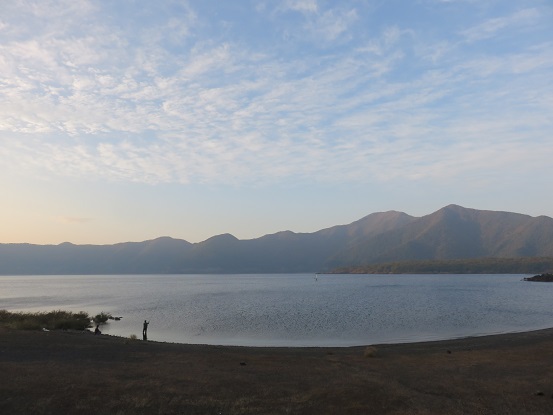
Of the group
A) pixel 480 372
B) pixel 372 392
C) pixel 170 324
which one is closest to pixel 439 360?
pixel 480 372

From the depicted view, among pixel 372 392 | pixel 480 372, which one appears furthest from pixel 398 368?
pixel 372 392

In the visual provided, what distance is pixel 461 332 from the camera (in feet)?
144

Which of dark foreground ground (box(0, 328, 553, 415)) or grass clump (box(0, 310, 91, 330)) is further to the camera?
grass clump (box(0, 310, 91, 330))

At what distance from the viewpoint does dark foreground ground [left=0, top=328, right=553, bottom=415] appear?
15648 mm

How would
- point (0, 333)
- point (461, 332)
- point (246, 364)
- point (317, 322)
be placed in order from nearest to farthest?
1. point (246, 364)
2. point (0, 333)
3. point (461, 332)
4. point (317, 322)

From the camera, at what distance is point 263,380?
19.8 metres

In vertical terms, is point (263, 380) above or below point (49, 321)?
below

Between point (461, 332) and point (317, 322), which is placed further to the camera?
point (317, 322)

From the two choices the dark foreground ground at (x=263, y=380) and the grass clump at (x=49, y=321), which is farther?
the grass clump at (x=49, y=321)

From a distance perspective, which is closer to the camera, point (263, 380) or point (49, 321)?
point (263, 380)

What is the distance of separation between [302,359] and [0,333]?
1922 centimetres

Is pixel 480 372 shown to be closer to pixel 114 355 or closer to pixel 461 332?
pixel 114 355

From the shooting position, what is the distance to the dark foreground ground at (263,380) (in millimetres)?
15648

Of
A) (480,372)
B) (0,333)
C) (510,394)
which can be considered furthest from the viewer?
(0,333)
